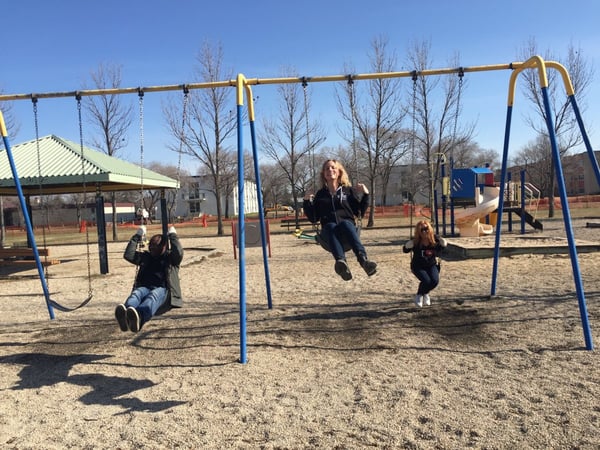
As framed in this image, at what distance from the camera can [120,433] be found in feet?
9.95

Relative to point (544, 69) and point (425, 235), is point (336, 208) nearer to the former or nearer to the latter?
point (425, 235)

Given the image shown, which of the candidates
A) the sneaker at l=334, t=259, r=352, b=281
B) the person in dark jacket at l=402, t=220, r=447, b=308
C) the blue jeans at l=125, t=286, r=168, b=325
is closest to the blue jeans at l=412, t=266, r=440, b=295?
the person in dark jacket at l=402, t=220, r=447, b=308

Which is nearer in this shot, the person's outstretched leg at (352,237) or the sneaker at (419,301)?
the person's outstretched leg at (352,237)

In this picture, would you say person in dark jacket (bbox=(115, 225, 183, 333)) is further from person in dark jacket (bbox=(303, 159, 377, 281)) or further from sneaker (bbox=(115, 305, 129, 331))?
person in dark jacket (bbox=(303, 159, 377, 281))

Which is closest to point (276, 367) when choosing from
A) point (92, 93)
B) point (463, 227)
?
point (92, 93)

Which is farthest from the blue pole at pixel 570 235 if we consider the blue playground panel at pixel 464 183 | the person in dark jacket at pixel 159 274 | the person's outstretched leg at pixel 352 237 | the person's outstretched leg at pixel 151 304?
the blue playground panel at pixel 464 183

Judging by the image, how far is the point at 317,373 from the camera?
3973 millimetres

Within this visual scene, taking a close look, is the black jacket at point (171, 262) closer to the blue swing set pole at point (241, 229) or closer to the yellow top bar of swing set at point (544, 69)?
the blue swing set pole at point (241, 229)

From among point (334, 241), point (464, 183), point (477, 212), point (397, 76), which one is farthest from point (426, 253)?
point (464, 183)

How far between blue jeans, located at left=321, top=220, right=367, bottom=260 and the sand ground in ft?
3.00

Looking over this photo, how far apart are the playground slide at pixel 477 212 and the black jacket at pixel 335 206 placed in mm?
10550

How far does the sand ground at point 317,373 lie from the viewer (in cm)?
294

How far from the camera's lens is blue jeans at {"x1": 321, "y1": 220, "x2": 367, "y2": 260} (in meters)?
5.02

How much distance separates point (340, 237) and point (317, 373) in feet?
5.39
